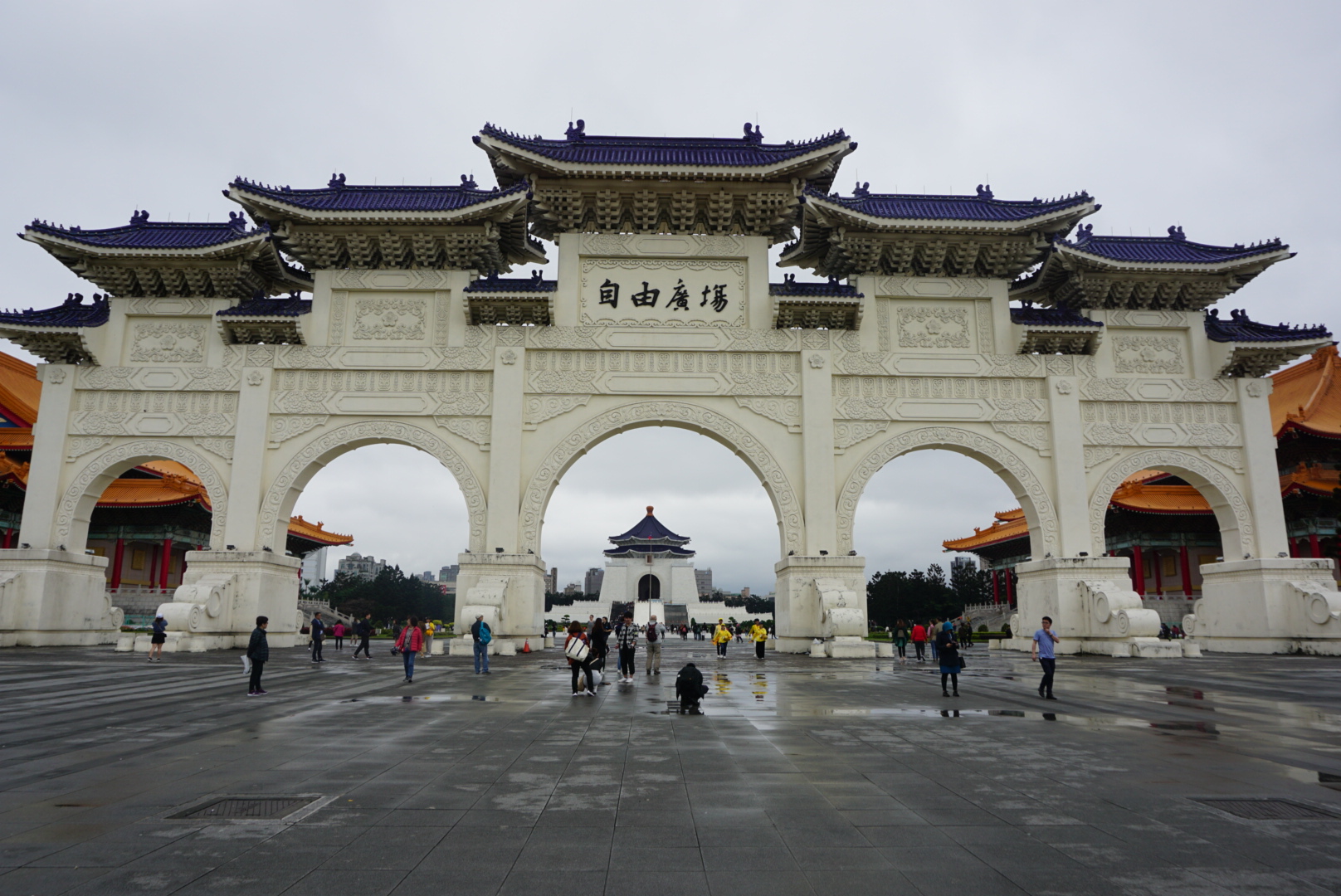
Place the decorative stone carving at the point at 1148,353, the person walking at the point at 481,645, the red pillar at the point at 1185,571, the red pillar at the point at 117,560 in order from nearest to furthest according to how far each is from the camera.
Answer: the person walking at the point at 481,645
the decorative stone carving at the point at 1148,353
the red pillar at the point at 1185,571
the red pillar at the point at 117,560

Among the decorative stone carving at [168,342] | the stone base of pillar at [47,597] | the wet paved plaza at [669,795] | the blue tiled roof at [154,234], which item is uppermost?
the blue tiled roof at [154,234]

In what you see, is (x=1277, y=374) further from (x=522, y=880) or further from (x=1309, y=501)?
(x=522, y=880)

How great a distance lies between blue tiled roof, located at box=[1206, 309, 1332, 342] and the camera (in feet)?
72.4

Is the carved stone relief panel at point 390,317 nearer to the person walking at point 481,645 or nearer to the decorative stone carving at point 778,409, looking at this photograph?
the decorative stone carving at point 778,409

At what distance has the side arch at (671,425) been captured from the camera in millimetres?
21266

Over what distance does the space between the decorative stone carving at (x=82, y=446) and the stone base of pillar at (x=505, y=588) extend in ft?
32.1

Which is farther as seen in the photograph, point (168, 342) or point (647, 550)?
point (647, 550)

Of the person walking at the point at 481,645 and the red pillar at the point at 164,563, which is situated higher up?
the red pillar at the point at 164,563

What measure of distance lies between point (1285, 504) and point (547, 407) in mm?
25264

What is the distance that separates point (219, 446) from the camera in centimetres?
2158

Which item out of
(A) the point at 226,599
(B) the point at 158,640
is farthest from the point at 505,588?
(B) the point at 158,640

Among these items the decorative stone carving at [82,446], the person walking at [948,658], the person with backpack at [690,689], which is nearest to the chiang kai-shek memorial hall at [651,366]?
the decorative stone carving at [82,446]

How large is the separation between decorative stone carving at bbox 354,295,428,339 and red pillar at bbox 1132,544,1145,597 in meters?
28.0

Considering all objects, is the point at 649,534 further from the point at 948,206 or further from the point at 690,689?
the point at 690,689
